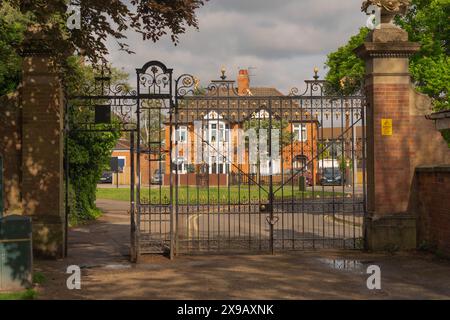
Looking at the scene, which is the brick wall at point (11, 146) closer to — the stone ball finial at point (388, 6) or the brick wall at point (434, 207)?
the stone ball finial at point (388, 6)

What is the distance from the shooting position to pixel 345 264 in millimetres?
9945

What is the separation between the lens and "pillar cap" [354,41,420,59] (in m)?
10.9

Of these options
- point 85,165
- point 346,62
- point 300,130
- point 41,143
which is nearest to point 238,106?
point 300,130

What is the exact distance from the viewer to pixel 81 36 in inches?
387

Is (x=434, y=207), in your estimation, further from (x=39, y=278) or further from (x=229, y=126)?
(x=39, y=278)

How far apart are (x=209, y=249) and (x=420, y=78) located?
16.7 meters

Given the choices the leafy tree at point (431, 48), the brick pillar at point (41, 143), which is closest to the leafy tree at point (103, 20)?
the brick pillar at point (41, 143)

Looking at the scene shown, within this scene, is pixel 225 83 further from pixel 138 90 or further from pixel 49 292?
pixel 49 292

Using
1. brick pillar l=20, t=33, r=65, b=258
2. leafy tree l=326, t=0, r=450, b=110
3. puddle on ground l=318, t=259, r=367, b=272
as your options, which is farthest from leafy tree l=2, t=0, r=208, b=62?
leafy tree l=326, t=0, r=450, b=110

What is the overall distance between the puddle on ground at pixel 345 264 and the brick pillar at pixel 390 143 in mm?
1057

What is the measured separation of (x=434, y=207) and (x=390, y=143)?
5.03ft

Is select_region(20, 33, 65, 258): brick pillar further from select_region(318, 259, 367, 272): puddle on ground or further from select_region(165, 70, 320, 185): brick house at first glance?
select_region(318, 259, 367, 272): puddle on ground

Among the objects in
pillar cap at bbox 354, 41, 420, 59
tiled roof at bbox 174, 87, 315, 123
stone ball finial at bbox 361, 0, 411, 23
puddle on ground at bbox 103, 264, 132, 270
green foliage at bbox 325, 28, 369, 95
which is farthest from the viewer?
green foliage at bbox 325, 28, 369, 95

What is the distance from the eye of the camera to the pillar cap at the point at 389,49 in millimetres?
10945
